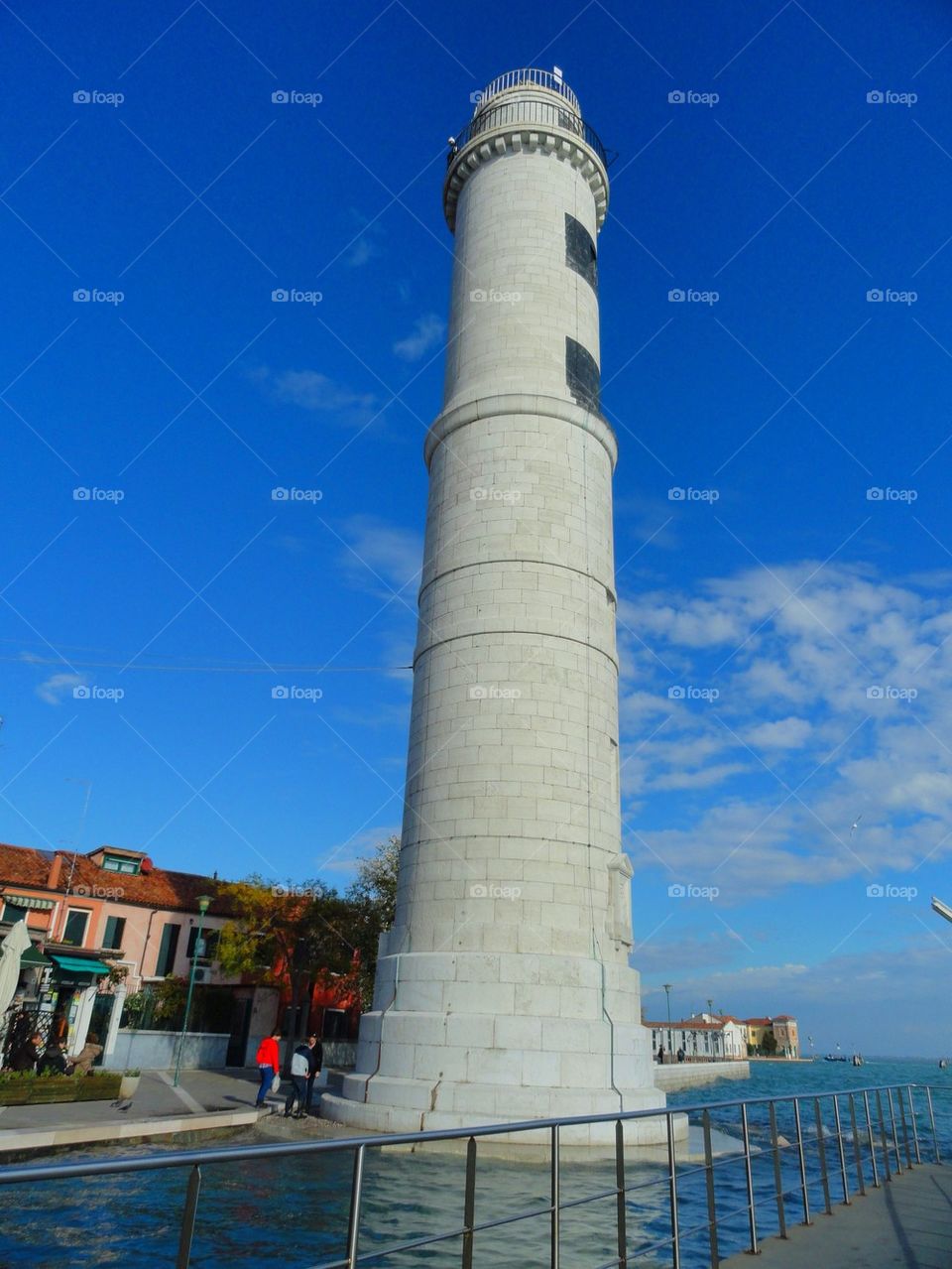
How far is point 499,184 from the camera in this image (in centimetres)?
1988

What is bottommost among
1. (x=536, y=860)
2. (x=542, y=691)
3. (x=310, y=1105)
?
(x=310, y=1105)

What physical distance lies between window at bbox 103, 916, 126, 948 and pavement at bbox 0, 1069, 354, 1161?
17.2 metres

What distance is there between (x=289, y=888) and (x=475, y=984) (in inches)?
827

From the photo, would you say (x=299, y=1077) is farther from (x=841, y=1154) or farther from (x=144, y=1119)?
(x=841, y=1154)

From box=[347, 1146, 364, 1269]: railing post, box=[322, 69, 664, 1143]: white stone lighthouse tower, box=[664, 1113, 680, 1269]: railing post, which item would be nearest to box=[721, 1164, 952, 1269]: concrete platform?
box=[664, 1113, 680, 1269]: railing post

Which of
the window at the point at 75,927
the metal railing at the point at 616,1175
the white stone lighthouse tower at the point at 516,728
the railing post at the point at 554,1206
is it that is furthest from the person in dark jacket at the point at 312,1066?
the window at the point at 75,927

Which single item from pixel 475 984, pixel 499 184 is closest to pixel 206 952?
pixel 475 984

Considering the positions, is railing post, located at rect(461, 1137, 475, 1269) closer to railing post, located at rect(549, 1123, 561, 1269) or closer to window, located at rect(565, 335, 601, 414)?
railing post, located at rect(549, 1123, 561, 1269)

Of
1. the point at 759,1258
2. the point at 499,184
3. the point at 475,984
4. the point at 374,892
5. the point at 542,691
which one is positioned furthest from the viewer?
the point at 374,892

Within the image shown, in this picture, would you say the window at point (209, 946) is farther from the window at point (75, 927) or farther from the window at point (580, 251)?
the window at point (580, 251)

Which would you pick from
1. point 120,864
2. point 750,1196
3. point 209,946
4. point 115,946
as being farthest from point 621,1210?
point 120,864

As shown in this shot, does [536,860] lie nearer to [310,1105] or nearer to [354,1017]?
[310,1105]

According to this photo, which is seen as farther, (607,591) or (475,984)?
(607,591)

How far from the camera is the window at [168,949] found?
113 ft
